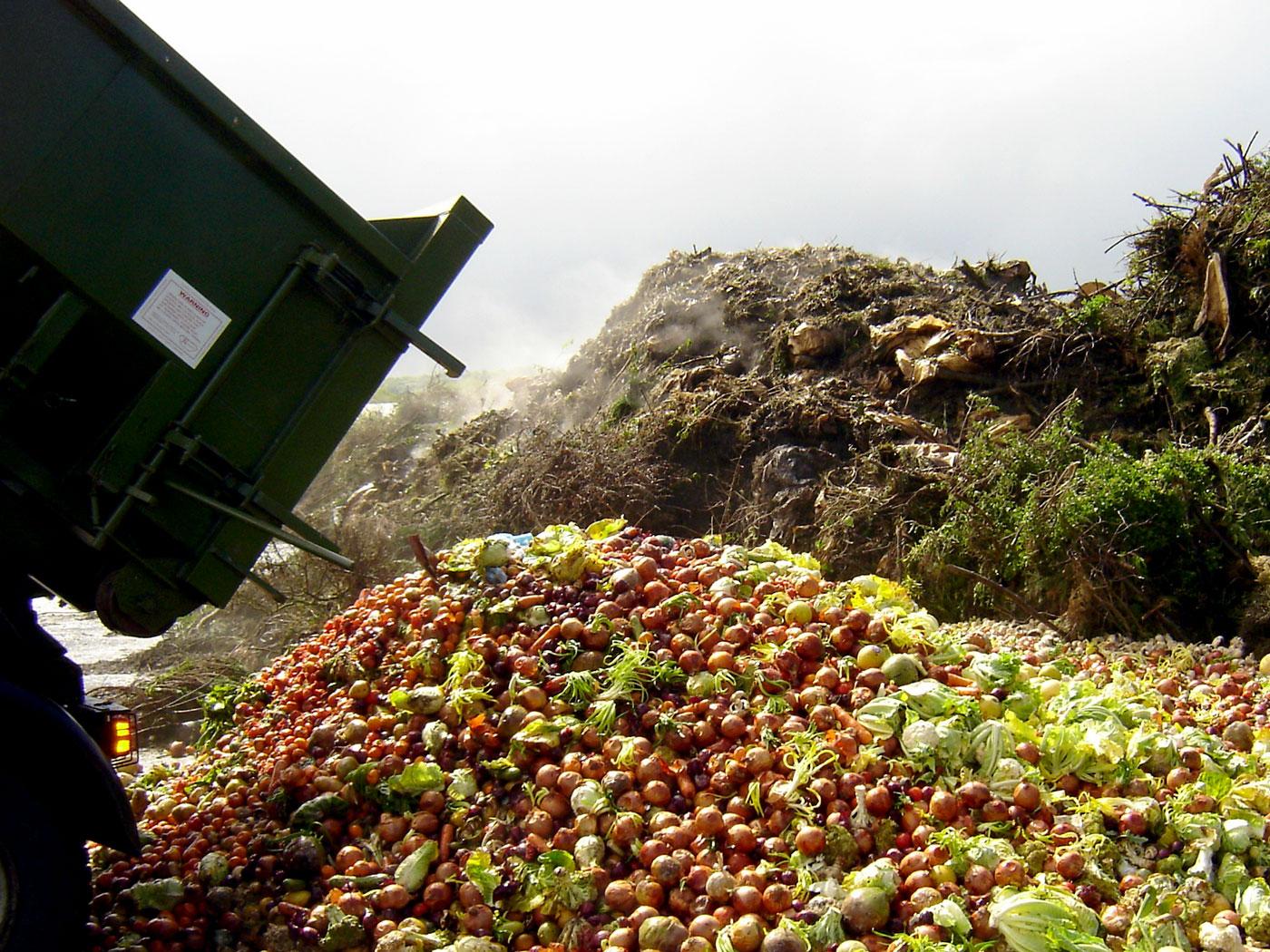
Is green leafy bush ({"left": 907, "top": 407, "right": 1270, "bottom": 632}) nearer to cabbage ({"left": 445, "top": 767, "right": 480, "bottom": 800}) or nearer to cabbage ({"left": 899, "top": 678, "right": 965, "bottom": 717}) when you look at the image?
cabbage ({"left": 899, "top": 678, "right": 965, "bottom": 717})

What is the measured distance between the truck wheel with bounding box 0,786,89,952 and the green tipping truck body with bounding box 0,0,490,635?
2.29ft

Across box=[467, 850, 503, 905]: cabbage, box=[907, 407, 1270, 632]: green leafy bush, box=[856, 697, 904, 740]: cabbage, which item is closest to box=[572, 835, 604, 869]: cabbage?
box=[467, 850, 503, 905]: cabbage

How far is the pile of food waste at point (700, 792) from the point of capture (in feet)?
9.14

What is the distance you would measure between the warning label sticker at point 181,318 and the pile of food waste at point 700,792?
5.42ft

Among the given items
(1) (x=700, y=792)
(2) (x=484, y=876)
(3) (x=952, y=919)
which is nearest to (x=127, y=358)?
(2) (x=484, y=876)

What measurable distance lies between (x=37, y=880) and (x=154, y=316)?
72.5 inches

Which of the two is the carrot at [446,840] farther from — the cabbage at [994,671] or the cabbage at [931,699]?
the cabbage at [994,671]

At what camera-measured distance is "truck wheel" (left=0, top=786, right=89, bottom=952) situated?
2949 millimetres

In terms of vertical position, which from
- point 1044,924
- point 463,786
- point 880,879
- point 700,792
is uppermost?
point 1044,924

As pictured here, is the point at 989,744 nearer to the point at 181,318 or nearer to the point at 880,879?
the point at 880,879

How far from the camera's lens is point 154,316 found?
3285mm

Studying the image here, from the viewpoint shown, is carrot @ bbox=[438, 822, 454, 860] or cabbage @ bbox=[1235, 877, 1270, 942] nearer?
cabbage @ bbox=[1235, 877, 1270, 942]

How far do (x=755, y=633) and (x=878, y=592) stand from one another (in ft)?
2.62

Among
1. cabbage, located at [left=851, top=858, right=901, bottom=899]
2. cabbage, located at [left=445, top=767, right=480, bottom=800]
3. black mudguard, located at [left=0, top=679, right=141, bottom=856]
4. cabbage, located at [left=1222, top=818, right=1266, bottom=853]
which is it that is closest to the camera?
cabbage, located at [left=851, top=858, right=901, bottom=899]
